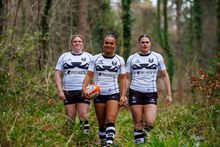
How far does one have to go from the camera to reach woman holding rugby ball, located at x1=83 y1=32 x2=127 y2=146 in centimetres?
809

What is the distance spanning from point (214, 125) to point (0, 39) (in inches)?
230

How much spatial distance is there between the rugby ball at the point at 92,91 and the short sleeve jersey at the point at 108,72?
11 cm

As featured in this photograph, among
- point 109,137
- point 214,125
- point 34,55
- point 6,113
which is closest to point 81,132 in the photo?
point 109,137

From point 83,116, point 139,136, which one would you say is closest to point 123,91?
point 139,136

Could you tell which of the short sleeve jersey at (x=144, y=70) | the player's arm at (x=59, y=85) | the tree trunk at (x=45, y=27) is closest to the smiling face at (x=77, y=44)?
the player's arm at (x=59, y=85)

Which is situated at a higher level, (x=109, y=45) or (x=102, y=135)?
(x=109, y=45)

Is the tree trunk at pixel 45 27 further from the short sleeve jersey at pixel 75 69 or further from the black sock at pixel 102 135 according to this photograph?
the black sock at pixel 102 135

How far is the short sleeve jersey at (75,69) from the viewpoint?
8.96 m

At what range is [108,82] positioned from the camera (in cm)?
816

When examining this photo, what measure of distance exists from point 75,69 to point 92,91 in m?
1.12

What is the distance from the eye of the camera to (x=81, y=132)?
8.80 m

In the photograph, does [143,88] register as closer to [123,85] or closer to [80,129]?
[123,85]

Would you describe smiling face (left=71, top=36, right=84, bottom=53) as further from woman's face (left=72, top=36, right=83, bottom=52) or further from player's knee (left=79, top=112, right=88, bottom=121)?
player's knee (left=79, top=112, right=88, bottom=121)

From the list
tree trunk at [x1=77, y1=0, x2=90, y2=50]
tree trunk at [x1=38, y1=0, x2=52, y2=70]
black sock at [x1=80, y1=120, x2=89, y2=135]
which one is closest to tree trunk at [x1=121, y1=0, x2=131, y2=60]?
tree trunk at [x1=77, y1=0, x2=90, y2=50]
